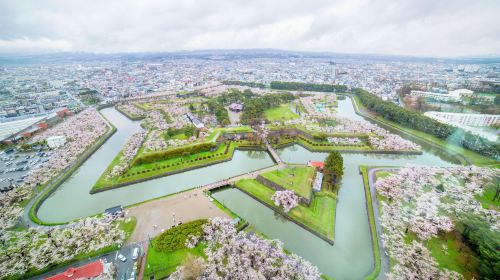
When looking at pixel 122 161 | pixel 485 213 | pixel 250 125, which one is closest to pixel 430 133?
pixel 485 213

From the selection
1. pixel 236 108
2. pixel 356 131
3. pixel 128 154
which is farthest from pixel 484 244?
pixel 236 108

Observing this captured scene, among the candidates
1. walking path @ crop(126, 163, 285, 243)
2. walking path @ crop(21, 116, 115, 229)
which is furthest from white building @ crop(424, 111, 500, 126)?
walking path @ crop(21, 116, 115, 229)

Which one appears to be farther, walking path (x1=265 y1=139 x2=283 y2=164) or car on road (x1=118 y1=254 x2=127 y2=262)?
walking path (x1=265 y1=139 x2=283 y2=164)

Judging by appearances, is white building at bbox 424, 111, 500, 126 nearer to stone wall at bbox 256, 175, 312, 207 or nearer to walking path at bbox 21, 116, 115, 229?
stone wall at bbox 256, 175, 312, 207

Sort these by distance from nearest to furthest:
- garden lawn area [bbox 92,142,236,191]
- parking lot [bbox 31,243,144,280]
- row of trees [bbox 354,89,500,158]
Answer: parking lot [bbox 31,243,144,280] → garden lawn area [bbox 92,142,236,191] → row of trees [bbox 354,89,500,158]

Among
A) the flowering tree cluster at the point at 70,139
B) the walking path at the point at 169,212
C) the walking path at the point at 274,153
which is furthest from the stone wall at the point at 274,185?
the flowering tree cluster at the point at 70,139

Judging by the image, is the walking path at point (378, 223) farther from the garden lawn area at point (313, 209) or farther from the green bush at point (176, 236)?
the green bush at point (176, 236)

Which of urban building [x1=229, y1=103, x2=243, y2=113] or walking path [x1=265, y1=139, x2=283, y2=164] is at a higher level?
urban building [x1=229, y1=103, x2=243, y2=113]
